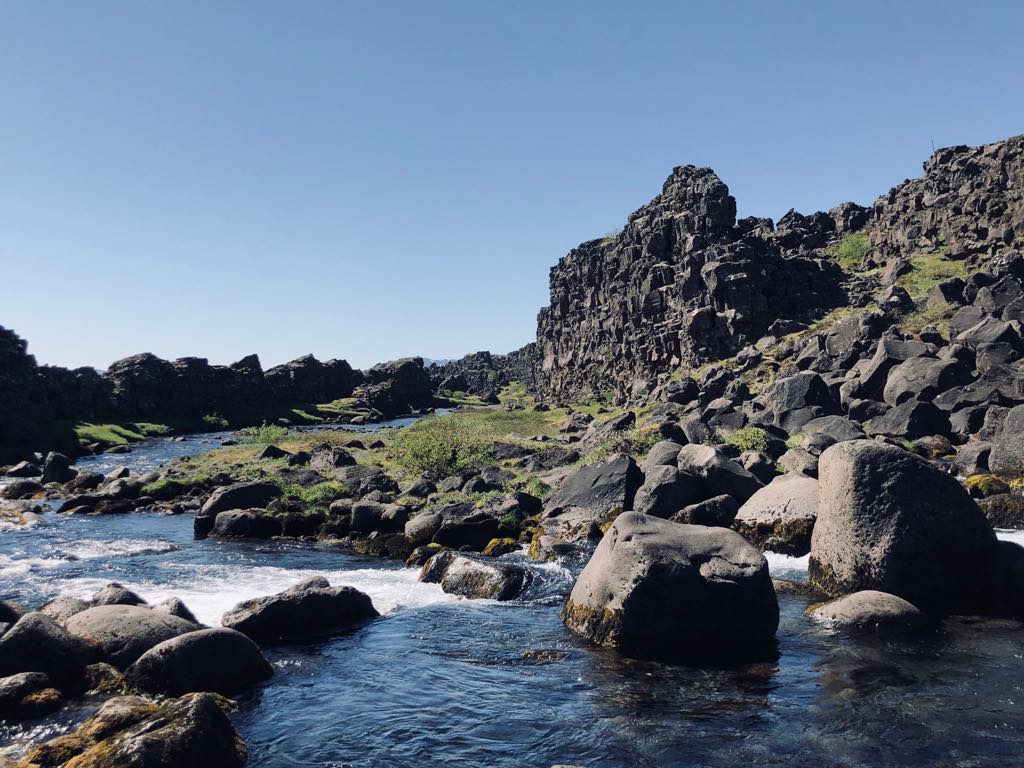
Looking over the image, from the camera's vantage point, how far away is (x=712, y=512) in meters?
29.9

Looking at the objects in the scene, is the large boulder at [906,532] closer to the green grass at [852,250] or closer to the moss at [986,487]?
the moss at [986,487]

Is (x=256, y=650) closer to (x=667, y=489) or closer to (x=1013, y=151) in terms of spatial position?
(x=667, y=489)

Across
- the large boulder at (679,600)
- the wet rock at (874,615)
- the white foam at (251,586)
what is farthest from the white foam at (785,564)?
the white foam at (251,586)

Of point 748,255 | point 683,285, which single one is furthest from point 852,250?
point 683,285

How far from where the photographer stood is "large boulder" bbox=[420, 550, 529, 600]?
23.6 m

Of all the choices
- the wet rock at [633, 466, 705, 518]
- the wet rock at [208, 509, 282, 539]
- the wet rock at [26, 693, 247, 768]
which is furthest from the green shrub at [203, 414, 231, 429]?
the wet rock at [26, 693, 247, 768]

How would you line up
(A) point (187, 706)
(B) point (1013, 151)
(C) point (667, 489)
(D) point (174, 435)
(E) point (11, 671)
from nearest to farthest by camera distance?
(A) point (187, 706) → (E) point (11, 671) → (C) point (667, 489) → (B) point (1013, 151) → (D) point (174, 435)

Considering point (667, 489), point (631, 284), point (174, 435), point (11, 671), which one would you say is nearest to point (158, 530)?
point (11, 671)

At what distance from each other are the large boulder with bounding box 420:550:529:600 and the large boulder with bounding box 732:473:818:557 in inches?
363

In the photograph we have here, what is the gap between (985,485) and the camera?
2998 centimetres

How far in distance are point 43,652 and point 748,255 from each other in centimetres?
8393

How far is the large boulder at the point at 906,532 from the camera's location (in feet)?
64.2

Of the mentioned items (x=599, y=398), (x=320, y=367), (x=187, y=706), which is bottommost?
(x=187, y=706)

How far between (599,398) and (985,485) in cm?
8746
